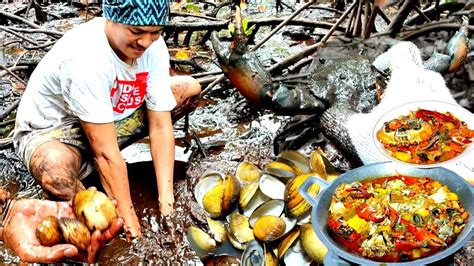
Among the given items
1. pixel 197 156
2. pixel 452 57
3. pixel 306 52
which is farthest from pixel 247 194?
pixel 306 52

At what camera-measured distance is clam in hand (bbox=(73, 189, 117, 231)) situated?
101 inches

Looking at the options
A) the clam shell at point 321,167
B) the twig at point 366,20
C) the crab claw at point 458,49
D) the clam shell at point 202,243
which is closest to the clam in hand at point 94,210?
the clam shell at point 202,243

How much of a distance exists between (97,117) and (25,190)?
1.19m

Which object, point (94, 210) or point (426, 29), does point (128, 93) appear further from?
point (426, 29)

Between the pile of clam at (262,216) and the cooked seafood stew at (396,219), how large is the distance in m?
0.45

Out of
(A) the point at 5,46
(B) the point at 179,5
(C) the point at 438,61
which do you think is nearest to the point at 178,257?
(C) the point at 438,61

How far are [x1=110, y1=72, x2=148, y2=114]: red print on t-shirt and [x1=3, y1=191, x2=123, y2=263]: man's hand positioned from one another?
0.80m

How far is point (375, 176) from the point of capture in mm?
2576

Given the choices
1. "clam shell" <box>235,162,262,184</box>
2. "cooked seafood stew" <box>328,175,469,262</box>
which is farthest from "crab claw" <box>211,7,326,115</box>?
"cooked seafood stew" <box>328,175,469,262</box>

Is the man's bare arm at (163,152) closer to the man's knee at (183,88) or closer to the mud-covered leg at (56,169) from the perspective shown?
the man's knee at (183,88)

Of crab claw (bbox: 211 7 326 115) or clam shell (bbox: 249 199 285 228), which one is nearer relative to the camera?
clam shell (bbox: 249 199 285 228)

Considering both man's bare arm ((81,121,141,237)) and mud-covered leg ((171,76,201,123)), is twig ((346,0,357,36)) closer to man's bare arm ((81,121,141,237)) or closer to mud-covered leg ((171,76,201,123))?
mud-covered leg ((171,76,201,123))

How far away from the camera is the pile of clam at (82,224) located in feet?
8.41

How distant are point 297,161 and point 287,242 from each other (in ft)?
2.22
